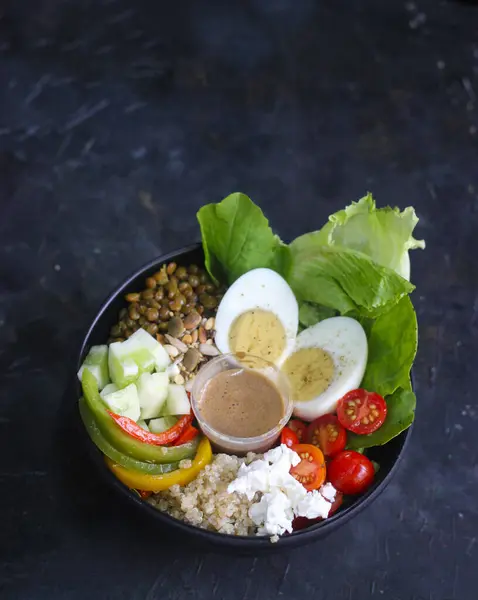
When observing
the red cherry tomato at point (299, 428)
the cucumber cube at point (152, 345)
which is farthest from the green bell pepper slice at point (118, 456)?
the red cherry tomato at point (299, 428)

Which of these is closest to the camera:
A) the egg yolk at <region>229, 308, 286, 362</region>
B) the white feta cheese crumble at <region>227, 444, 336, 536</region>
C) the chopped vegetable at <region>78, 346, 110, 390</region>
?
the white feta cheese crumble at <region>227, 444, 336, 536</region>

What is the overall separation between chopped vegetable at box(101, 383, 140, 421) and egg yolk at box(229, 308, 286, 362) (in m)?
0.32

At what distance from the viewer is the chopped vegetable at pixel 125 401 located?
198 centimetres

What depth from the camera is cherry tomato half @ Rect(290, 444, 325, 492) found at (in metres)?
1.93

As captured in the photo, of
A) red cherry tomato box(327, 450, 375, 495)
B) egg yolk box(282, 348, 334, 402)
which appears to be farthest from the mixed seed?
red cherry tomato box(327, 450, 375, 495)

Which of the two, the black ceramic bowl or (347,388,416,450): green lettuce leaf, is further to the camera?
(347,388,416,450): green lettuce leaf

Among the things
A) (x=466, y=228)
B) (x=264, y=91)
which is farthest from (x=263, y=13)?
(x=466, y=228)

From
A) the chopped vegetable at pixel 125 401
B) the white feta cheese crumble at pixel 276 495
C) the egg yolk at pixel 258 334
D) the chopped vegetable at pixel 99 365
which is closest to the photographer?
the white feta cheese crumble at pixel 276 495

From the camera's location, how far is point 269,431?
6.63 feet

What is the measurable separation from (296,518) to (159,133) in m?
1.51

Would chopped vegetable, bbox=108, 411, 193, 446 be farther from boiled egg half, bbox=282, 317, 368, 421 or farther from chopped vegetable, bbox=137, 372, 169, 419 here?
boiled egg half, bbox=282, 317, 368, 421

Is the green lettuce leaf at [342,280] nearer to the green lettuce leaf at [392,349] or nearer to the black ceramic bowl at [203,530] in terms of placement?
the green lettuce leaf at [392,349]

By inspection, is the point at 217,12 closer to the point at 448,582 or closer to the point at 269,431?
the point at 269,431

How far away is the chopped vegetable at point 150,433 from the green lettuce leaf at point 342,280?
1.66ft
